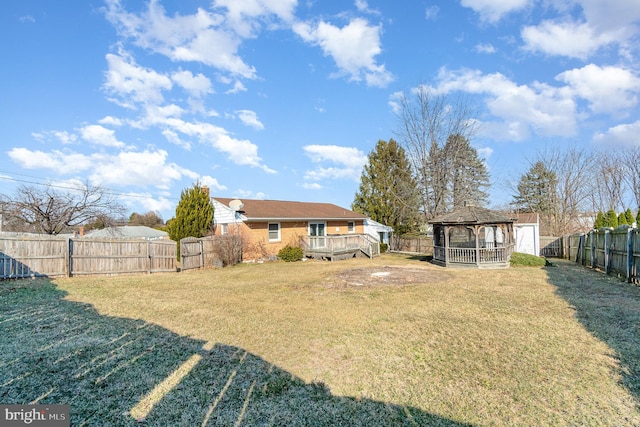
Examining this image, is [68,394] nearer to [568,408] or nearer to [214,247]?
[568,408]

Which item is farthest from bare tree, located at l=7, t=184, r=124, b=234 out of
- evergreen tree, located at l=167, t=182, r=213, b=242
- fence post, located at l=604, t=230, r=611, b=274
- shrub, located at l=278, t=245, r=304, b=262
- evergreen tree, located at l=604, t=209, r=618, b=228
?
evergreen tree, located at l=604, t=209, r=618, b=228

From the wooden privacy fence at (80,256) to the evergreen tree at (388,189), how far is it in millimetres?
21786

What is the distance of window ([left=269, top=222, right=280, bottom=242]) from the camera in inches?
788

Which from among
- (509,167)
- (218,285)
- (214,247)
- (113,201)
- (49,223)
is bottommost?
(218,285)

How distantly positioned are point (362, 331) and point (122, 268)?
37.5 feet

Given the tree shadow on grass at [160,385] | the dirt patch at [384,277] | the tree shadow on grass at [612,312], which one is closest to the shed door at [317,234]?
the dirt patch at [384,277]

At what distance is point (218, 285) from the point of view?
10742 mm

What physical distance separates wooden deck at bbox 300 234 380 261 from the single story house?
0.07 meters

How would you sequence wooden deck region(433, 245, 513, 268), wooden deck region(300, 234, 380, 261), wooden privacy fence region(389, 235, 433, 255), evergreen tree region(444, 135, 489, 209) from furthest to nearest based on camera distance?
1. wooden privacy fence region(389, 235, 433, 255)
2. evergreen tree region(444, 135, 489, 209)
3. wooden deck region(300, 234, 380, 261)
4. wooden deck region(433, 245, 513, 268)

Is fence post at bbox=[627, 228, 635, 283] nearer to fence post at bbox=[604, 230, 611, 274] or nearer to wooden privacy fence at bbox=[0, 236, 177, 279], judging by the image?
fence post at bbox=[604, 230, 611, 274]

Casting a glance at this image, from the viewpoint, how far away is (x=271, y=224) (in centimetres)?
2009

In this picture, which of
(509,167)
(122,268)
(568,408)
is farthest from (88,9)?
(509,167)

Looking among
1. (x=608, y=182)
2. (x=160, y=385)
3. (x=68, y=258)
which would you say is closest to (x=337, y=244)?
(x=68, y=258)

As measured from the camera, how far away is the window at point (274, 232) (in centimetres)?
2002
